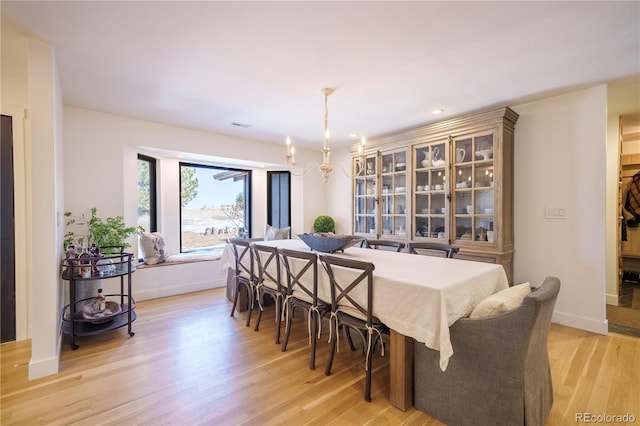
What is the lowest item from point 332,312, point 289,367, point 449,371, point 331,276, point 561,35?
point 289,367

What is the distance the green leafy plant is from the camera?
3131mm

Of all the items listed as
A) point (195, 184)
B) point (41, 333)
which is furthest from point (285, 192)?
point (41, 333)

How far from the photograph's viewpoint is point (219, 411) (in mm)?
1735

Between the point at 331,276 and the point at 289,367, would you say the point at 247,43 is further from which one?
the point at 289,367

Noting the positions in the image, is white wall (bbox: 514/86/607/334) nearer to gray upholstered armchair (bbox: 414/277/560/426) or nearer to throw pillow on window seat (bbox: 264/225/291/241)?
gray upholstered armchair (bbox: 414/277/560/426)

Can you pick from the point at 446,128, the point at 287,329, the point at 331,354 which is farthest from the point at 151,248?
the point at 446,128

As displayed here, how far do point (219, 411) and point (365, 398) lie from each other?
0.91m

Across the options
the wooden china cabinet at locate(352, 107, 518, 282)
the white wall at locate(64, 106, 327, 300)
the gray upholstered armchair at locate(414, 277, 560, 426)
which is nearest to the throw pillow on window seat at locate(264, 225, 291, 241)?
the white wall at locate(64, 106, 327, 300)

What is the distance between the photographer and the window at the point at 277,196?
5.68 m

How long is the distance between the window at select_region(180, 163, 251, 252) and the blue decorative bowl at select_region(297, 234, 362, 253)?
294 cm

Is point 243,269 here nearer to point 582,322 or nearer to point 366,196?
point 366,196

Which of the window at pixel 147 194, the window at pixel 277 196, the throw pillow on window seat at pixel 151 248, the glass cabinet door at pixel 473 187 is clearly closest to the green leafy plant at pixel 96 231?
the throw pillow on window seat at pixel 151 248

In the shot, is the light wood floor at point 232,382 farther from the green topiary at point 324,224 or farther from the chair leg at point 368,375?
the green topiary at point 324,224

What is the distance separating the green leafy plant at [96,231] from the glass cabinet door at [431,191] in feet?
11.7
